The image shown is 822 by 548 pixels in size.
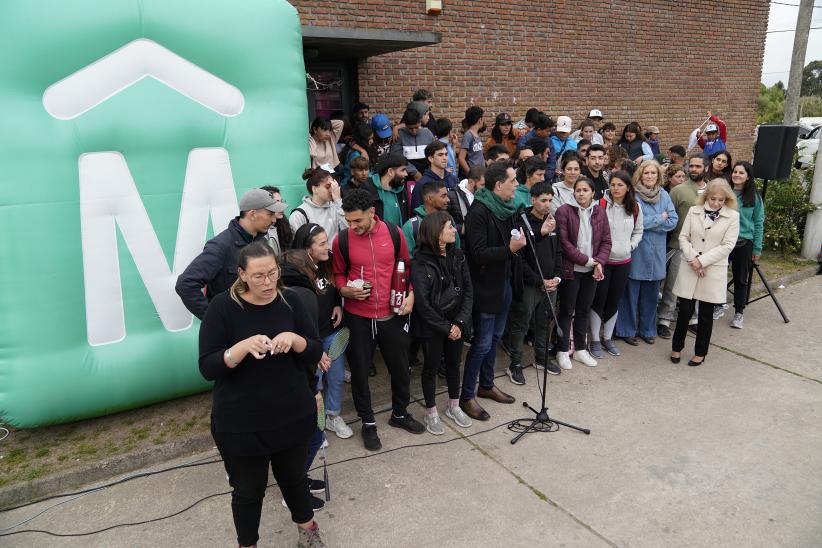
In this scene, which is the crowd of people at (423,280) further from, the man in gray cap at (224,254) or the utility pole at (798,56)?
the utility pole at (798,56)

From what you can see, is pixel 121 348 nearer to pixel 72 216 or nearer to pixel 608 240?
pixel 72 216

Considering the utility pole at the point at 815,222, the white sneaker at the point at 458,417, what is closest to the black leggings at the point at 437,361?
the white sneaker at the point at 458,417

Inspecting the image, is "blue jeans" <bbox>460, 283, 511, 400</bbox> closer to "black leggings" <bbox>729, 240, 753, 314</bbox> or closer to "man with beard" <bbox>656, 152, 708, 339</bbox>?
"man with beard" <bbox>656, 152, 708, 339</bbox>

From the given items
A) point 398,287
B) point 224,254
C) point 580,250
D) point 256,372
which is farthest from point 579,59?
point 256,372

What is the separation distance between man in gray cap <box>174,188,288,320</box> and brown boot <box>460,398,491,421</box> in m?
2.08

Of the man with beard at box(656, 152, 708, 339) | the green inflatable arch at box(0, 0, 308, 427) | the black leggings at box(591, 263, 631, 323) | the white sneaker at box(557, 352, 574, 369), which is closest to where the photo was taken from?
the green inflatable arch at box(0, 0, 308, 427)

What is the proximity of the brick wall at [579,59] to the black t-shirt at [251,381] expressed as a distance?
20.3ft

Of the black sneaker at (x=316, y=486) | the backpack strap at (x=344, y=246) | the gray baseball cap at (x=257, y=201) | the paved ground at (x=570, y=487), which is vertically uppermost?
the gray baseball cap at (x=257, y=201)

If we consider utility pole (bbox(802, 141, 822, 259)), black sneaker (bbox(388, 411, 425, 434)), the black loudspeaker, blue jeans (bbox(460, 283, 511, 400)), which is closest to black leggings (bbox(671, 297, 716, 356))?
blue jeans (bbox(460, 283, 511, 400))

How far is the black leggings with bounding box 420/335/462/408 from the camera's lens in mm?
4109

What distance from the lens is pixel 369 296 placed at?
3.82m

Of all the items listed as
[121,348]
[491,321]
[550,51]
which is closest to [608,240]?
[491,321]

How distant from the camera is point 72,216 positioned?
3.85 m

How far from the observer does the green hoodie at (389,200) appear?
4984mm
